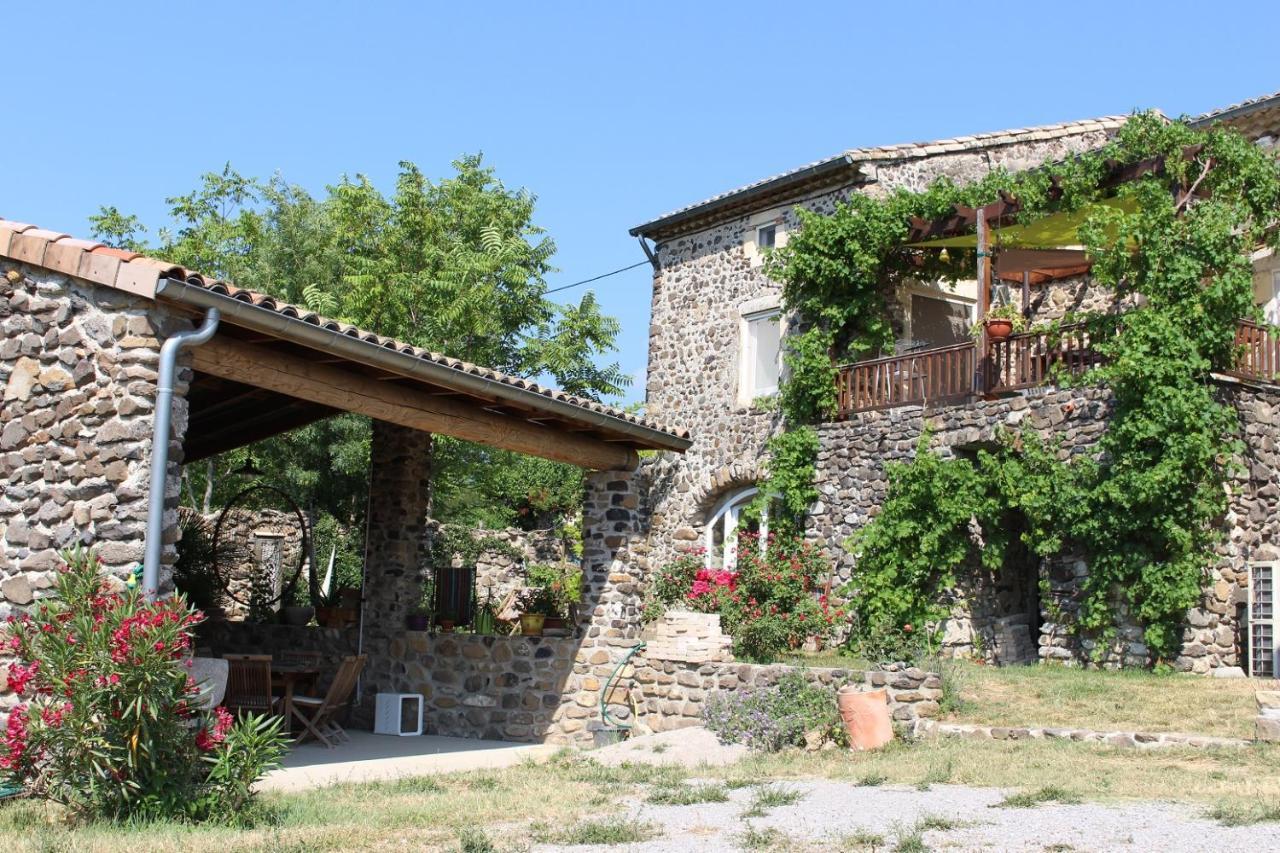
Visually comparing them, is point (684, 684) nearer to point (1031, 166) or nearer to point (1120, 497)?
point (1120, 497)

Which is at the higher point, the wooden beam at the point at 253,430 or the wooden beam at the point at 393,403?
the wooden beam at the point at 253,430

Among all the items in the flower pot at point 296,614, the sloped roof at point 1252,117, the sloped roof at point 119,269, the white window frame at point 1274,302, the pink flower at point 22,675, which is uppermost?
the sloped roof at point 1252,117

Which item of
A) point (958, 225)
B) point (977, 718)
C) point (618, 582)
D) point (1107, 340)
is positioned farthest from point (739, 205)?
point (977, 718)

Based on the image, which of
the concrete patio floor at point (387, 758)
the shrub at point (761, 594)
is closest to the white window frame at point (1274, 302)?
the shrub at point (761, 594)

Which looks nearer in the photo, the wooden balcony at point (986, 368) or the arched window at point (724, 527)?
the wooden balcony at point (986, 368)

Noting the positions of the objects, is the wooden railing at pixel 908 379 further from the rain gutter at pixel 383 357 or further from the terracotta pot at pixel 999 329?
the rain gutter at pixel 383 357

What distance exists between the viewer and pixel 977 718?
9.91m

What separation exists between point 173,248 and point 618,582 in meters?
15.7

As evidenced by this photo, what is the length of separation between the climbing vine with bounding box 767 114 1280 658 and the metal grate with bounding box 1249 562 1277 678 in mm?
666

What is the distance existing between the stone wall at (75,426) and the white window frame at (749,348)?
10667 mm

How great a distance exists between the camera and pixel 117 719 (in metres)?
5.92

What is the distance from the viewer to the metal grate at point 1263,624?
12.0 meters

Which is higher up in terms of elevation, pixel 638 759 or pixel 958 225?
pixel 958 225

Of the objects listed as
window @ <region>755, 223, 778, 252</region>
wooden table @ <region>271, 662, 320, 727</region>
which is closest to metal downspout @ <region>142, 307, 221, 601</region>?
wooden table @ <region>271, 662, 320, 727</region>
